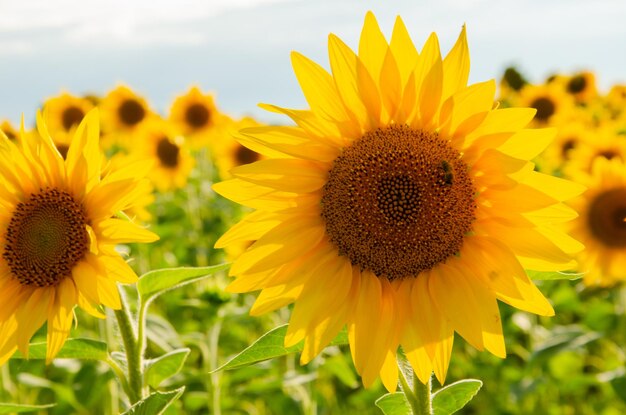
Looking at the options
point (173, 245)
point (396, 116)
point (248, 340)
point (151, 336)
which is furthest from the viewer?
point (173, 245)

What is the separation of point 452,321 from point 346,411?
12.5 feet

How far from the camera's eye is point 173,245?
7668 millimetres

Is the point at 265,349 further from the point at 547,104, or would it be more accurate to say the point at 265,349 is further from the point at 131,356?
the point at 547,104

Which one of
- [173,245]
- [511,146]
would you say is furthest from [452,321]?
[173,245]

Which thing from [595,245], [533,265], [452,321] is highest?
[533,265]

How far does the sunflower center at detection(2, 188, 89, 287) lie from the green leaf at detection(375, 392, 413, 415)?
1.12m

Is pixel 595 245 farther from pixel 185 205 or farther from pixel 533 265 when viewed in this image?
pixel 185 205

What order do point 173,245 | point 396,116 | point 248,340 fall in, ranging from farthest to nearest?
1. point 173,245
2. point 248,340
3. point 396,116

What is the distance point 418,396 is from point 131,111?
8.46 meters

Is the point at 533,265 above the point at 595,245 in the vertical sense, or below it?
above

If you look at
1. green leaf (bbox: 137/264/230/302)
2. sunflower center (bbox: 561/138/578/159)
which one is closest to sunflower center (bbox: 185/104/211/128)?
sunflower center (bbox: 561/138/578/159)

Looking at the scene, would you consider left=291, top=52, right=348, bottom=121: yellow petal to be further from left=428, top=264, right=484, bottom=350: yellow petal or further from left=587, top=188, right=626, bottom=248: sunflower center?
left=587, top=188, right=626, bottom=248: sunflower center

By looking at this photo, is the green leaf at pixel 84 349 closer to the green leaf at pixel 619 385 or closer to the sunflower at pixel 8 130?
the green leaf at pixel 619 385

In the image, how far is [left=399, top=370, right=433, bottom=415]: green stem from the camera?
201cm
